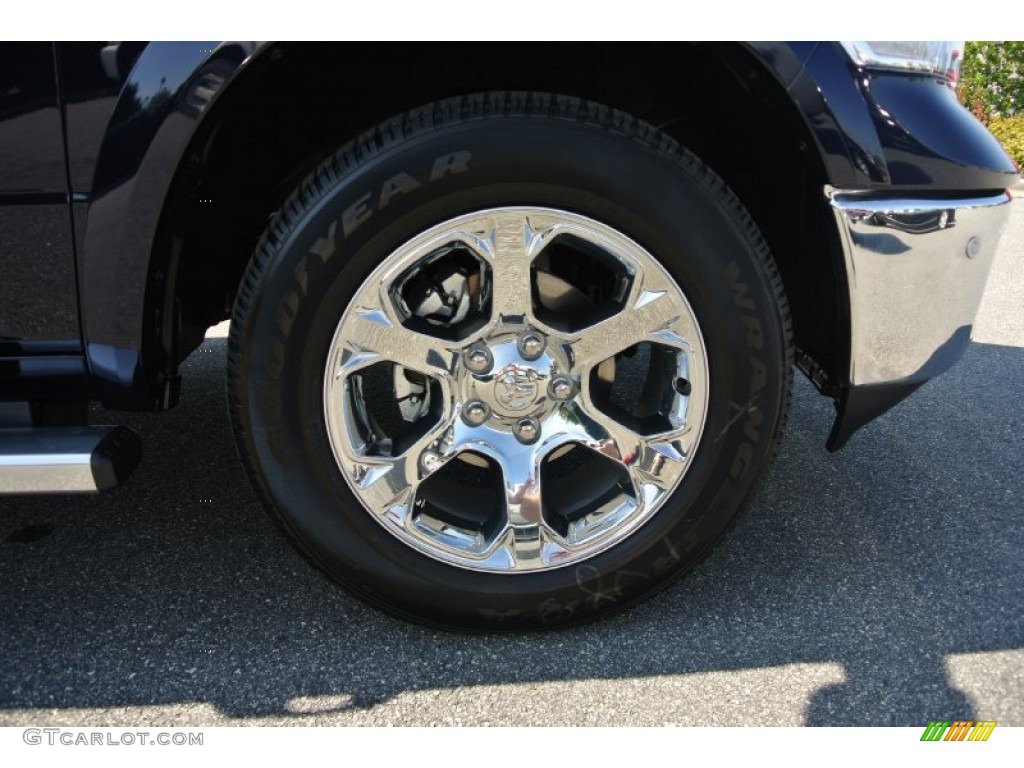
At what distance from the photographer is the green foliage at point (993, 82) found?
10289 millimetres

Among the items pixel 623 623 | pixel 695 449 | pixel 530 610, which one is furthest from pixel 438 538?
pixel 695 449

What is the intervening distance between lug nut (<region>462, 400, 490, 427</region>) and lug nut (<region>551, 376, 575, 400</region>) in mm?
139

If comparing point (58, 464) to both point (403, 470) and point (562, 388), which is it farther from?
point (562, 388)

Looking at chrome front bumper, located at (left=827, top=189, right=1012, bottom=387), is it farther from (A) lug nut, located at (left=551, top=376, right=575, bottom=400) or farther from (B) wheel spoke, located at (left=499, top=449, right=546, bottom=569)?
(B) wheel spoke, located at (left=499, top=449, right=546, bottom=569)

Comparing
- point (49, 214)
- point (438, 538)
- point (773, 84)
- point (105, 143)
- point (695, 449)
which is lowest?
point (438, 538)

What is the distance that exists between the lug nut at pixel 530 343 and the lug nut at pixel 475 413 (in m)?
0.13

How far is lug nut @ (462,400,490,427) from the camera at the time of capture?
1598 millimetres

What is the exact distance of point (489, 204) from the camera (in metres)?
1.47

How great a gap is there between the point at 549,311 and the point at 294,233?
527 millimetres

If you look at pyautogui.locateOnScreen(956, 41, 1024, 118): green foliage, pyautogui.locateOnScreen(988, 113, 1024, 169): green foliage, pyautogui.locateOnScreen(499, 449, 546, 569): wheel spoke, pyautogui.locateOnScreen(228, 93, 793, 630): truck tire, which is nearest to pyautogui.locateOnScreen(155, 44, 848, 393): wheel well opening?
pyautogui.locateOnScreen(228, 93, 793, 630): truck tire

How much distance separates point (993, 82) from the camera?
34.8ft

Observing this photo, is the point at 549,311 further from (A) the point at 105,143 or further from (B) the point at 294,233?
(A) the point at 105,143
